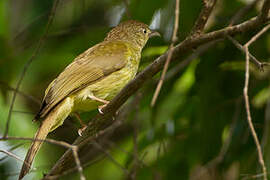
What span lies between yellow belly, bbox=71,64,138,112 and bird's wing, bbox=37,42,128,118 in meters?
0.05

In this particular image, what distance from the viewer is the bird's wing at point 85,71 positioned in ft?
15.5

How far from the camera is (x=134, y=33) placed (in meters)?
6.02

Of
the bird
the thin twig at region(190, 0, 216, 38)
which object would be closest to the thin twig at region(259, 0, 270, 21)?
the thin twig at region(190, 0, 216, 38)

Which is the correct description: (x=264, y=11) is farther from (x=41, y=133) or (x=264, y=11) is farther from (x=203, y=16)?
(x=41, y=133)

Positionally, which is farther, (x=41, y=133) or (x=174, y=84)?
(x=174, y=84)

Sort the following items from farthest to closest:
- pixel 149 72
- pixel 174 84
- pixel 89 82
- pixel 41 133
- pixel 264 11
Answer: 1. pixel 174 84
2. pixel 89 82
3. pixel 41 133
4. pixel 149 72
5. pixel 264 11

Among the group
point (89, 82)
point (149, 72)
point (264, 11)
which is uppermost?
point (264, 11)

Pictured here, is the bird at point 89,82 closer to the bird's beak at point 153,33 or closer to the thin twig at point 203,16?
the bird's beak at point 153,33

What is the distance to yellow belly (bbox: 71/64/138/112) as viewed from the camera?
4969 millimetres

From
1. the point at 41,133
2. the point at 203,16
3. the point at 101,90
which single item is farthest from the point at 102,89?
the point at 203,16

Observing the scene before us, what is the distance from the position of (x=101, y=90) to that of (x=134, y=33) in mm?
1225

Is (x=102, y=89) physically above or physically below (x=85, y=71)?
→ below

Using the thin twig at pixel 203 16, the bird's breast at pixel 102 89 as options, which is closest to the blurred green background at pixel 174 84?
the bird's breast at pixel 102 89

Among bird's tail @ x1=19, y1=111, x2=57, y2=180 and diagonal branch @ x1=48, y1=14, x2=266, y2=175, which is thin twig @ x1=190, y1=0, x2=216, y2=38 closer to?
diagonal branch @ x1=48, y1=14, x2=266, y2=175
